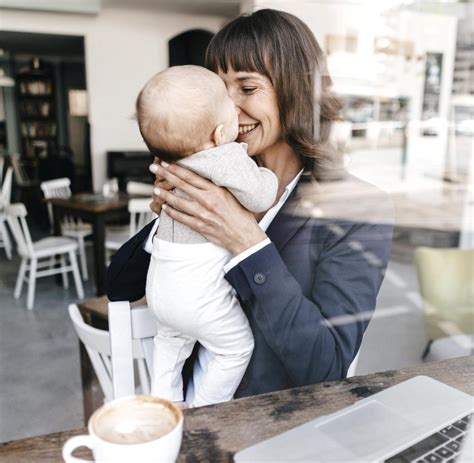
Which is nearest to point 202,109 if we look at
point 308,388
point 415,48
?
point 308,388

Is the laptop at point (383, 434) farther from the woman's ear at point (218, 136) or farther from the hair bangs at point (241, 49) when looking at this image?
the hair bangs at point (241, 49)

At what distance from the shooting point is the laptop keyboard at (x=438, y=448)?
0.53 m

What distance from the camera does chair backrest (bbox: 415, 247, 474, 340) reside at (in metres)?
Answer: 1.96

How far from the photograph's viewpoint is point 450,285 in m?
1.97

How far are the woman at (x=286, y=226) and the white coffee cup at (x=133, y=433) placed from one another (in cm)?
30

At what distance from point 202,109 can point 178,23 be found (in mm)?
4998

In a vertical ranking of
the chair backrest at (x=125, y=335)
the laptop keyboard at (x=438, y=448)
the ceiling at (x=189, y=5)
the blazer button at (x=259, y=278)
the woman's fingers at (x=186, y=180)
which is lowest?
the chair backrest at (x=125, y=335)

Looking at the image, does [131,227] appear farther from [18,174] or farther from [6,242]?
[18,174]

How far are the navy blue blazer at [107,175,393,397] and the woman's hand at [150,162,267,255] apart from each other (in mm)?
43

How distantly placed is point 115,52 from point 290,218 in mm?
4831

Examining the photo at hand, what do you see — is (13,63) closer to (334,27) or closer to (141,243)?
(334,27)

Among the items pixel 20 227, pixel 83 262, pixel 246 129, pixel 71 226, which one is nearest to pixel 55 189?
pixel 71 226

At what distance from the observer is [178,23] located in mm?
5238

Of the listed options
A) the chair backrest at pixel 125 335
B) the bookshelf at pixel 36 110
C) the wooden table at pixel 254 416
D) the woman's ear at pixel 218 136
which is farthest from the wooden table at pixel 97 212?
the bookshelf at pixel 36 110
